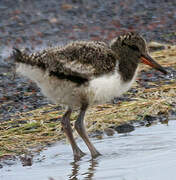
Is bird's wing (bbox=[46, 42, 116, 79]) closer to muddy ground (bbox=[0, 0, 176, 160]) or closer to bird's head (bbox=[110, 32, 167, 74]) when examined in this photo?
bird's head (bbox=[110, 32, 167, 74])

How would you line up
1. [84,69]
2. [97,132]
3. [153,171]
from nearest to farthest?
[153,171] → [84,69] → [97,132]

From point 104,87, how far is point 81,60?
36 cm

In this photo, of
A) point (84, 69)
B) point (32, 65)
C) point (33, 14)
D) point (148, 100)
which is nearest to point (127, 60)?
point (84, 69)

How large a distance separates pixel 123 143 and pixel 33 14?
7.95 meters

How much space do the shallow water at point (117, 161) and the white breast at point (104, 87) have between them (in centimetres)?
64

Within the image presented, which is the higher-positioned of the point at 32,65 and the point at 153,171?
the point at 32,65

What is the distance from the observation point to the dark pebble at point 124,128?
6.50m

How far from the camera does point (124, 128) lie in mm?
6543

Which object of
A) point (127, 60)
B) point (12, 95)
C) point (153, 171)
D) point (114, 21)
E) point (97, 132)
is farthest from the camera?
point (114, 21)

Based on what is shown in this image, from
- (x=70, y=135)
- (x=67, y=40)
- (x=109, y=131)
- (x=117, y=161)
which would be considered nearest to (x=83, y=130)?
(x=70, y=135)

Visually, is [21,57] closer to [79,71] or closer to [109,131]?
[79,71]

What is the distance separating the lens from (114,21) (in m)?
12.8

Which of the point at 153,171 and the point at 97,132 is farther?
the point at 97,132

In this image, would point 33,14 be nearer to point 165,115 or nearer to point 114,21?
point 114,21
